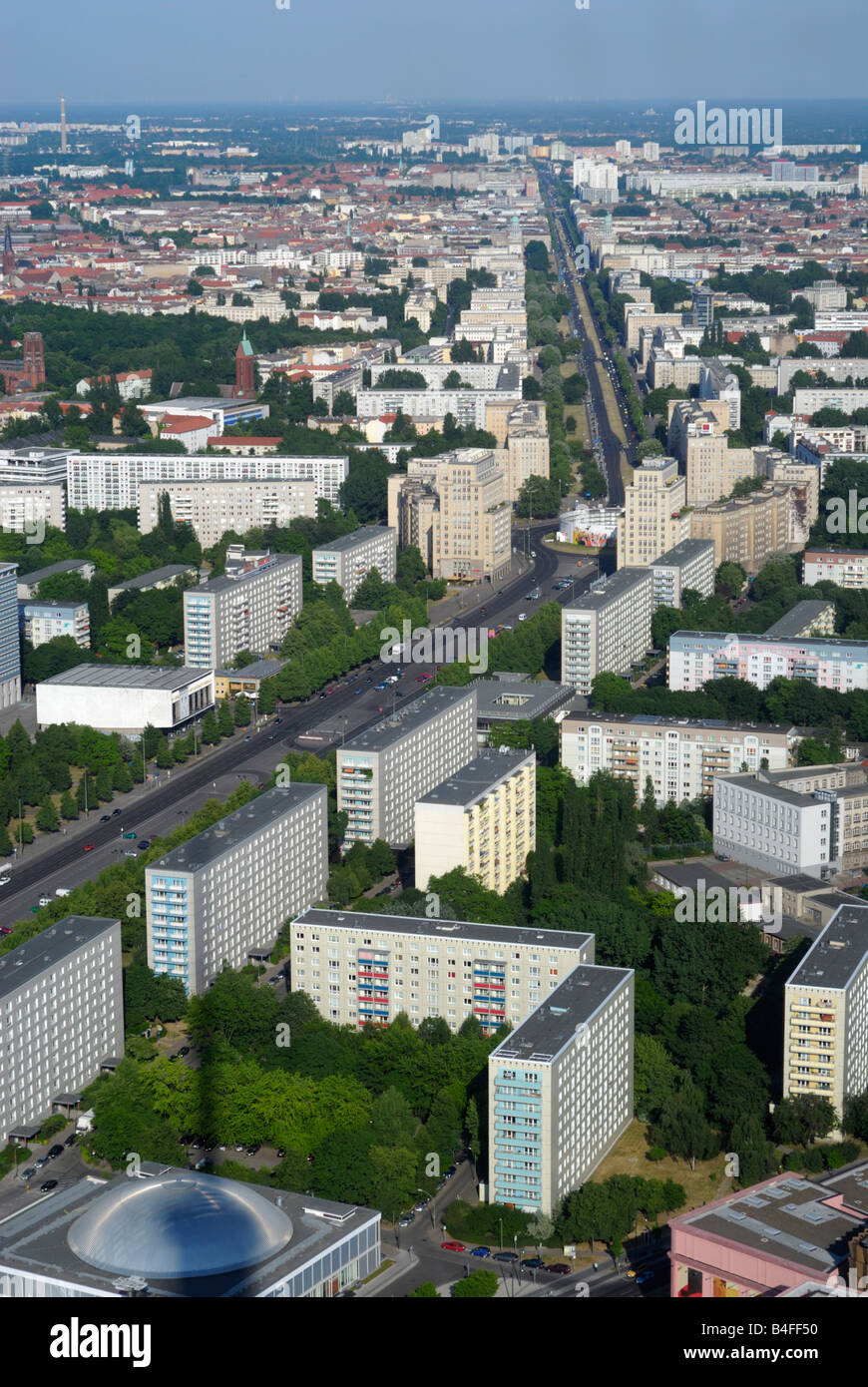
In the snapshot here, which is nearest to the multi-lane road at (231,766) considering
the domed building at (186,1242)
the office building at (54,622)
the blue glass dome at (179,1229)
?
the office building at (54,622)

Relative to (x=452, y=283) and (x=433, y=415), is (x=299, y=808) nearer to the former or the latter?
(x=433, y=415)

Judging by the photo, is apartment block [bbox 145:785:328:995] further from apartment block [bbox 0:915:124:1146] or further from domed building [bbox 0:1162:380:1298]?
domed building [bbox 0:1162:380:1298]

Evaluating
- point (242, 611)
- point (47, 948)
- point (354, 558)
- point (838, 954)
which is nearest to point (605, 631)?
point (242, 611)

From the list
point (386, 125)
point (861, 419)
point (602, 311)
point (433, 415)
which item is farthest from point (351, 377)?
point (386, 125)

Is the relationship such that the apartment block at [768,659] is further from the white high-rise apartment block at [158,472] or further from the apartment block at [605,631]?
the white high-rise apartment block at [158,472]

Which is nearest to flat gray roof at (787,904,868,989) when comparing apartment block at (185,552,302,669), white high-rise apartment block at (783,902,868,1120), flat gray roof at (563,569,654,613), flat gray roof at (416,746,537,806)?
white high-rise apartment block at (783,902,868,1120)
